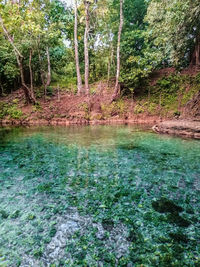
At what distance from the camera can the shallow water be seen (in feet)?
5.68

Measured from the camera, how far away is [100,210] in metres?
2.48

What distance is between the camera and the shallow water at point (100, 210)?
173 cm

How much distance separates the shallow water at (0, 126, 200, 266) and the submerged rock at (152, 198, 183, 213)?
7cm

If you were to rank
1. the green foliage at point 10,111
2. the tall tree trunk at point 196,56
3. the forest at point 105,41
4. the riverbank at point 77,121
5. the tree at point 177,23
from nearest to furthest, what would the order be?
1. the tree at point 177,23
2. the forest at point 105,41
3. the riverbank at point 77,121
4. the green foliage at point 10,111
5. the tall tree trunk at point 196,56

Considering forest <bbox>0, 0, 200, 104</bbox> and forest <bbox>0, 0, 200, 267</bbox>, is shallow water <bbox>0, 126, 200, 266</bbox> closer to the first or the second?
forest <bbox>0, 0, 200, 267</bbox>

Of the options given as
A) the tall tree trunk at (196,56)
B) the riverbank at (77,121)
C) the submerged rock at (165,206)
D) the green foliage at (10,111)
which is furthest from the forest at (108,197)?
the green foliage at (10,111)

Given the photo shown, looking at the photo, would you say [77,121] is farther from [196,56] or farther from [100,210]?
[196,56]

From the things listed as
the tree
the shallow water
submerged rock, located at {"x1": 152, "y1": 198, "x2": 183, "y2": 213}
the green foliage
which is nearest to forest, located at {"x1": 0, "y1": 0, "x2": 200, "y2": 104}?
the tree

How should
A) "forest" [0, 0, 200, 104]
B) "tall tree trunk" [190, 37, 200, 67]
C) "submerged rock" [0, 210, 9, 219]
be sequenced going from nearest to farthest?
"submerged rock" [0, 210, 9, 219] → "forest" [0, 0, 200, 104] → "tall tree trunk" [190, 37, 200, 67]

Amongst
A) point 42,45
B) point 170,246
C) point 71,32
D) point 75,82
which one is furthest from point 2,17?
point 170,246

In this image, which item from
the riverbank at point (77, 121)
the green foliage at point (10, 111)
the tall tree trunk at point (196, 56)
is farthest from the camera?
the tall tree trunk at point (196, 56)

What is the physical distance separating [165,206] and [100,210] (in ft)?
3.54

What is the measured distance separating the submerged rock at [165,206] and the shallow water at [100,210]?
2.6 inches

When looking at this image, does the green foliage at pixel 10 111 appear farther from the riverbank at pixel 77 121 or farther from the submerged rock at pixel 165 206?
the submerged rock at pixel 165 206
